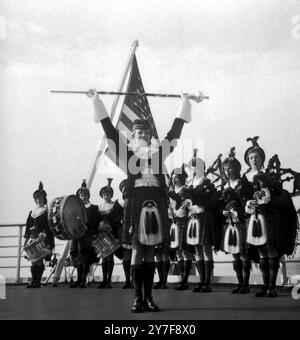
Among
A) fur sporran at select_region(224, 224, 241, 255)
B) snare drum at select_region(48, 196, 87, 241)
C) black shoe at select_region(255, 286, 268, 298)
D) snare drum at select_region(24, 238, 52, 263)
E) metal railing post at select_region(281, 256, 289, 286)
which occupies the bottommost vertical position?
black shoe at select_region(255, 286, 268, 298)

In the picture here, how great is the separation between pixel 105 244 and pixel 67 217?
872 mm

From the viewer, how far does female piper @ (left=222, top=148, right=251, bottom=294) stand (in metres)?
5.05

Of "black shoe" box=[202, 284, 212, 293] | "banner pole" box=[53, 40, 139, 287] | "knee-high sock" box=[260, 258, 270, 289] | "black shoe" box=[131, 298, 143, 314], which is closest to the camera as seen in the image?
"black shoe" box=[131, 298, 143, 314]

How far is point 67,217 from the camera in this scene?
6.02 metres

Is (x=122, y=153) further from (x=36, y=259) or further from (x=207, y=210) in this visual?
(x=36, y=259)

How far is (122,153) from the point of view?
3.71m

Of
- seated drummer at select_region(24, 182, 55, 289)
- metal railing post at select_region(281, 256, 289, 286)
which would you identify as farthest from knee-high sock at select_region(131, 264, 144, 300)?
seated drummer at select_region(24, 182, 55, 289)

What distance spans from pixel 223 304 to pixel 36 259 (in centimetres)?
346

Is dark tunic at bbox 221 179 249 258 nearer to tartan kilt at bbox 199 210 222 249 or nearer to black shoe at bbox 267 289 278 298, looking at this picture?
tartan kilt at bbox 199 210 222 249

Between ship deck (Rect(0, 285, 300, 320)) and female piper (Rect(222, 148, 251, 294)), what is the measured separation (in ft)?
1.49

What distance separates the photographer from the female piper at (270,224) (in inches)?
176

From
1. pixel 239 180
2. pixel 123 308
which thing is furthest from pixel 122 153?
pixel 239 180

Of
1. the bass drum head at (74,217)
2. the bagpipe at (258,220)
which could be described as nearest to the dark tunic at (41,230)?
the bass drum head at (74,217)

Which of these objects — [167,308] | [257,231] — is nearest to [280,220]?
[257,231]
